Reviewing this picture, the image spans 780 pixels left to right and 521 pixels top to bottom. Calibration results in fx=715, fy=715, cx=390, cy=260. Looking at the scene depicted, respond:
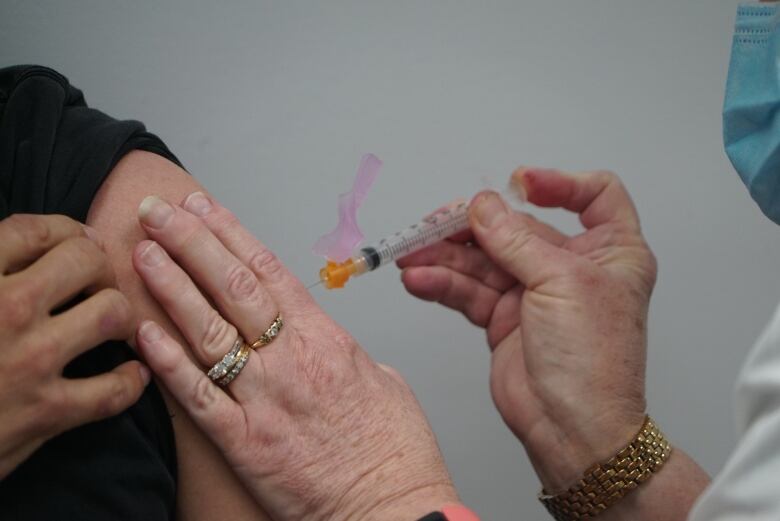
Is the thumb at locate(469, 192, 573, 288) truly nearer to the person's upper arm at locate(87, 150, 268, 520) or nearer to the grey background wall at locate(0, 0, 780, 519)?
the grey background wall at locate(0, 0, 780, 519)

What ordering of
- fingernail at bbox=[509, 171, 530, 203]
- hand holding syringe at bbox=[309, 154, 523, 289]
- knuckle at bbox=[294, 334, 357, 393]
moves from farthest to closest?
fingernail at bbox=[509, 171, 530, 203] < hand holding syringe at bbox=[309, 154, 523, 289] < knuckle at bbox=[294, 334, 357, 393]

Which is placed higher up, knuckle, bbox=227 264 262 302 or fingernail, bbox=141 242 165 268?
fingernail, bbox=141 242 165 268

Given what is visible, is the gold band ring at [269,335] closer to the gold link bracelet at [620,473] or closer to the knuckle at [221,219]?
the knuckle at [221,219]

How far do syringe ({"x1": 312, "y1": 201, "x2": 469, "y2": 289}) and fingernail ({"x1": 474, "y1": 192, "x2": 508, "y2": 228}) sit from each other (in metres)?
0.04

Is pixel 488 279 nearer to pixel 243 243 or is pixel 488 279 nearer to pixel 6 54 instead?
pixel 243 243

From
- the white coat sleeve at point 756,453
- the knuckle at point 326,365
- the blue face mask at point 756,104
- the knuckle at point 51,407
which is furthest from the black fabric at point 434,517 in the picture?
the blue face mask at point 756,104

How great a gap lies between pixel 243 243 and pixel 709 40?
1.21 metres

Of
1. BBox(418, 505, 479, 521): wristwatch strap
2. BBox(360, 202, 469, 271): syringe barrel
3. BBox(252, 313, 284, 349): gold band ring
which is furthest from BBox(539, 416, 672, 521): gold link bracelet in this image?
BBox(252, 313, 284, 349): gold band ring

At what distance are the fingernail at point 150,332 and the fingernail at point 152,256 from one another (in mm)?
69

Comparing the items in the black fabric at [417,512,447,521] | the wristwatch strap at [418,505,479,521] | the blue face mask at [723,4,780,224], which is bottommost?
the wristwatch strap at [418,505,479,521]

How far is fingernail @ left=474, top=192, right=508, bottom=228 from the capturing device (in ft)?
3.84

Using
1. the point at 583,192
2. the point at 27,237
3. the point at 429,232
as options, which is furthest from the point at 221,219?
the point at 583,192

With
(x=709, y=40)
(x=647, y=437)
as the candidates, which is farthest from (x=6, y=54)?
(x=709, y=40)

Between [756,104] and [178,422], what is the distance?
835mm
